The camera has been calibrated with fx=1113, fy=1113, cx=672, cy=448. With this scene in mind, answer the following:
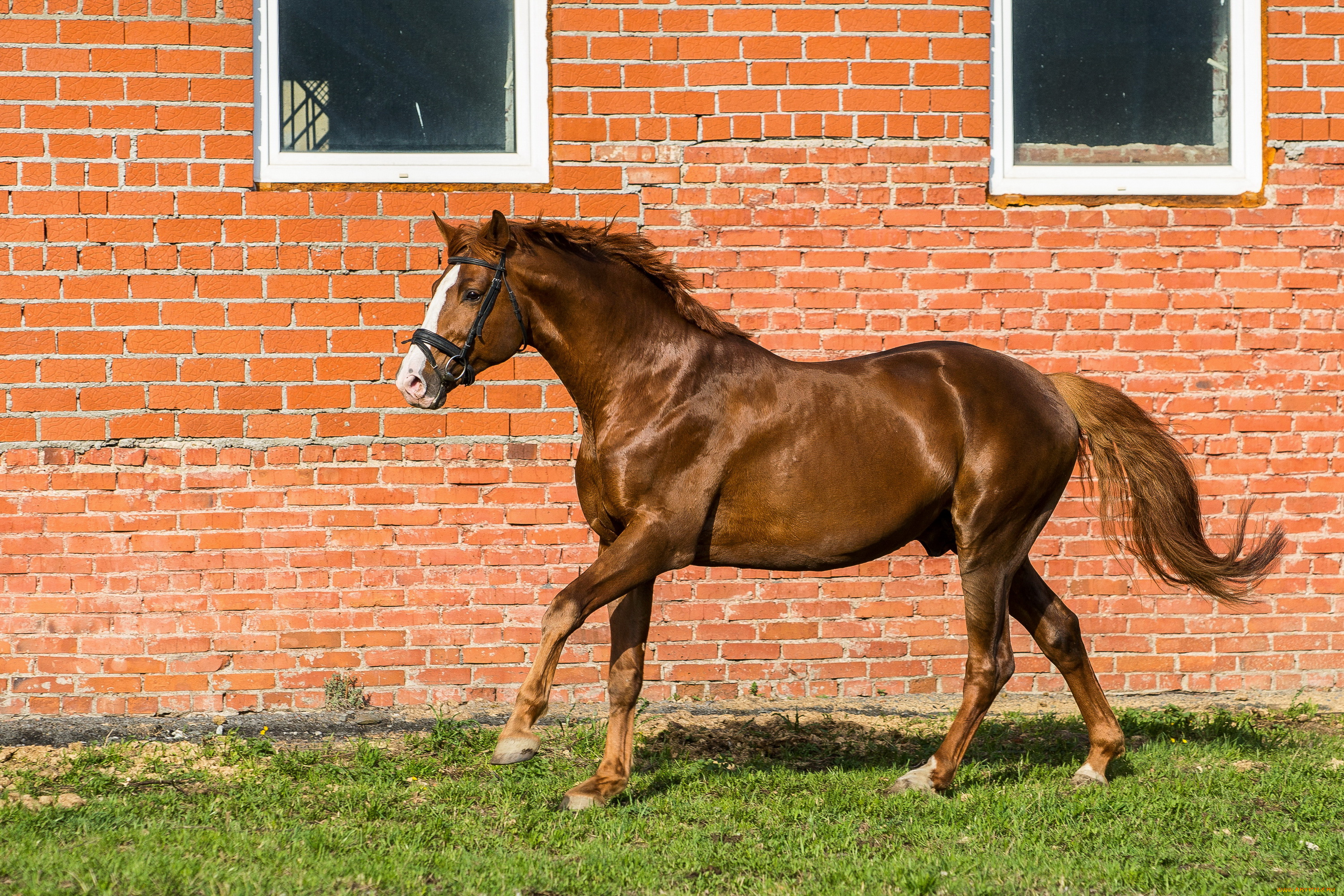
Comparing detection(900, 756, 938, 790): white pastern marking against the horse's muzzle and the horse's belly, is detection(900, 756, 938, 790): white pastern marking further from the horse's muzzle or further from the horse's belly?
the horse's muzzle

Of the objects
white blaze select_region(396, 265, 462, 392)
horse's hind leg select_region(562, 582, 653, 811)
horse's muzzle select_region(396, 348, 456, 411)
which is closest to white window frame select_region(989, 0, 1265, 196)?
horse's hind leg select_region(562, 582, 653, 811)

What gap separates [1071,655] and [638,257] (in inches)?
93.3

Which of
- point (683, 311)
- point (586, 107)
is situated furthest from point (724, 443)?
point (586, 107)

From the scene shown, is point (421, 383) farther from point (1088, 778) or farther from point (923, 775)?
point (1088, 778)

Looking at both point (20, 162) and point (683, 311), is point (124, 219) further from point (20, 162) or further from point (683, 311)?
point (683, 311)

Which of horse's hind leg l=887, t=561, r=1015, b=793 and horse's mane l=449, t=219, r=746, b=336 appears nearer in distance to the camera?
horse's mane l=449, t=219, r=746, b=336

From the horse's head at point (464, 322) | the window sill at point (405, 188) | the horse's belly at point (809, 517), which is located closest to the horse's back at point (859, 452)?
the horse's belly at point (809, 517)

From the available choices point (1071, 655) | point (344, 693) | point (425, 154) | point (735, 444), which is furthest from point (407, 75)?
point (1071, 655)

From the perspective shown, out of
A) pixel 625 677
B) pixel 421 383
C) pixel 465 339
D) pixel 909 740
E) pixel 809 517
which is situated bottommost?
pixel 909 740

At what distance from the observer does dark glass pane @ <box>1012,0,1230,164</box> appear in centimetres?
577

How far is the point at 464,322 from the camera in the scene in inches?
153

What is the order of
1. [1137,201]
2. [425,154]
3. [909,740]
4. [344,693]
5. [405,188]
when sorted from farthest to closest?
[1137,201]
[425,154]
[405,188]
[344,693]
[909,740]

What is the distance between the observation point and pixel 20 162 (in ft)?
17.0

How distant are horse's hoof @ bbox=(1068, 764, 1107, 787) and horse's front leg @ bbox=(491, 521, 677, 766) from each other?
1794 millimetres
